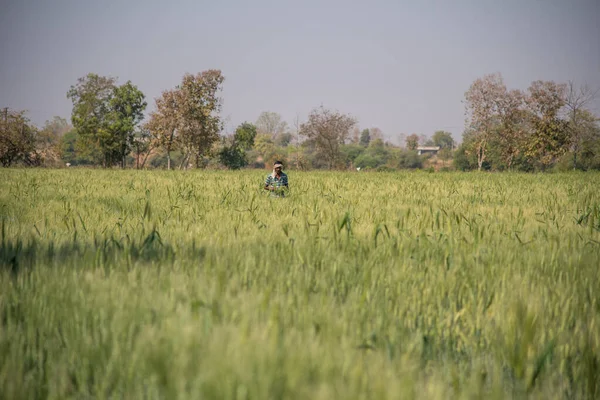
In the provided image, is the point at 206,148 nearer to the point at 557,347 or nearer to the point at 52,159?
the point at 52,159

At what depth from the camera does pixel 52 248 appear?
3471 millimetres

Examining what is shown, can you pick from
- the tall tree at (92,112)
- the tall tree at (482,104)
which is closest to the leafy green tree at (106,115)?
the tall tree at (92,112)

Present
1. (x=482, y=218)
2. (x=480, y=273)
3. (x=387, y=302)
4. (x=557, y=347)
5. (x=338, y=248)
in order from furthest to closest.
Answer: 1. (x=482, y=218)
2. (x=338, y=248)
3. (x=480, y=273)
4. (x=387, y=302)
5. (x=557, y=347)

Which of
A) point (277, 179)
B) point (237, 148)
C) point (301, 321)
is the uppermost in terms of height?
point (237, 148)

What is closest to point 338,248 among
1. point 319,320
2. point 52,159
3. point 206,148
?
point 319,320

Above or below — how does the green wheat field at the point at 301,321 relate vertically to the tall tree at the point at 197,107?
below

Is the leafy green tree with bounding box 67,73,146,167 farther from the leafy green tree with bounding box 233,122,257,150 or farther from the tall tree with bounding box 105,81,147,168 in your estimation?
the leafy green tree with bounding box 233,122,257,150

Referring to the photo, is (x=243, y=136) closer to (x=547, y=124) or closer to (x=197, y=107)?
(x=197, y=107)

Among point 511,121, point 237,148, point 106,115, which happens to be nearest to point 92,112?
point 106,115

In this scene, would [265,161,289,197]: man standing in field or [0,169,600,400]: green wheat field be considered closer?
[0,169,600,400]: green wheat field

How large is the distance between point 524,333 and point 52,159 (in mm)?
96859

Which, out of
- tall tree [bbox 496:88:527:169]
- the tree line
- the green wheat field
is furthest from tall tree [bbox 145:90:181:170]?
the green wheat field

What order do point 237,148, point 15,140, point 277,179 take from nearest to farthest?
point 277,179 → point 15,140 → point 237,148

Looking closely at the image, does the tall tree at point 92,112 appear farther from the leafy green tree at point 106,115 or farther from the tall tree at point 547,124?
the tall tree at point 547,124
